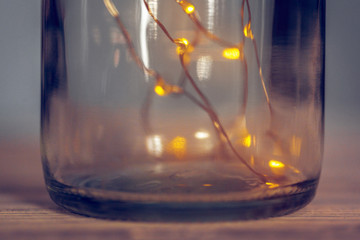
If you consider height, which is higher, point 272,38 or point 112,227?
point 272,38

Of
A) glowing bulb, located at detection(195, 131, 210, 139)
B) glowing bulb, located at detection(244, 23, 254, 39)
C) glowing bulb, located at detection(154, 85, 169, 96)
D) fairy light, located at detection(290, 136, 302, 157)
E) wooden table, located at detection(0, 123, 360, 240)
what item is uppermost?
glowing bulb, located at detection(244, 23, 254, 39)

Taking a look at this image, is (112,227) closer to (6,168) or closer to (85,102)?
(85,102)

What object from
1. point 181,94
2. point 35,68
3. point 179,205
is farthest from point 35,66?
point 179,205

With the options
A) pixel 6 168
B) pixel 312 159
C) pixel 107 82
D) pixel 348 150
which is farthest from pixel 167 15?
pixel 348 150

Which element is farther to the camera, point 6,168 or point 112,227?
point 6,168

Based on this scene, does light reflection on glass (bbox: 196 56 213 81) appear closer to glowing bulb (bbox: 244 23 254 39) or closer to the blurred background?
glowing bulb (bbox: 244 23 254 39)

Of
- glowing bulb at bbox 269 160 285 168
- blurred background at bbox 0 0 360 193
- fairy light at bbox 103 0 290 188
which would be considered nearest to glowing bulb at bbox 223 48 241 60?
fairy light at bbox 103 0 290 188

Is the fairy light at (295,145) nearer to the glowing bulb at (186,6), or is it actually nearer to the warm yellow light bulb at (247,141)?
the warm yellow light bulb at (247,141)

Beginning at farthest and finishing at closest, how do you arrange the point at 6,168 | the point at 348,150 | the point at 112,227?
1. the point at 348,150
2. the point at 6,168
3. the point at 112,227
